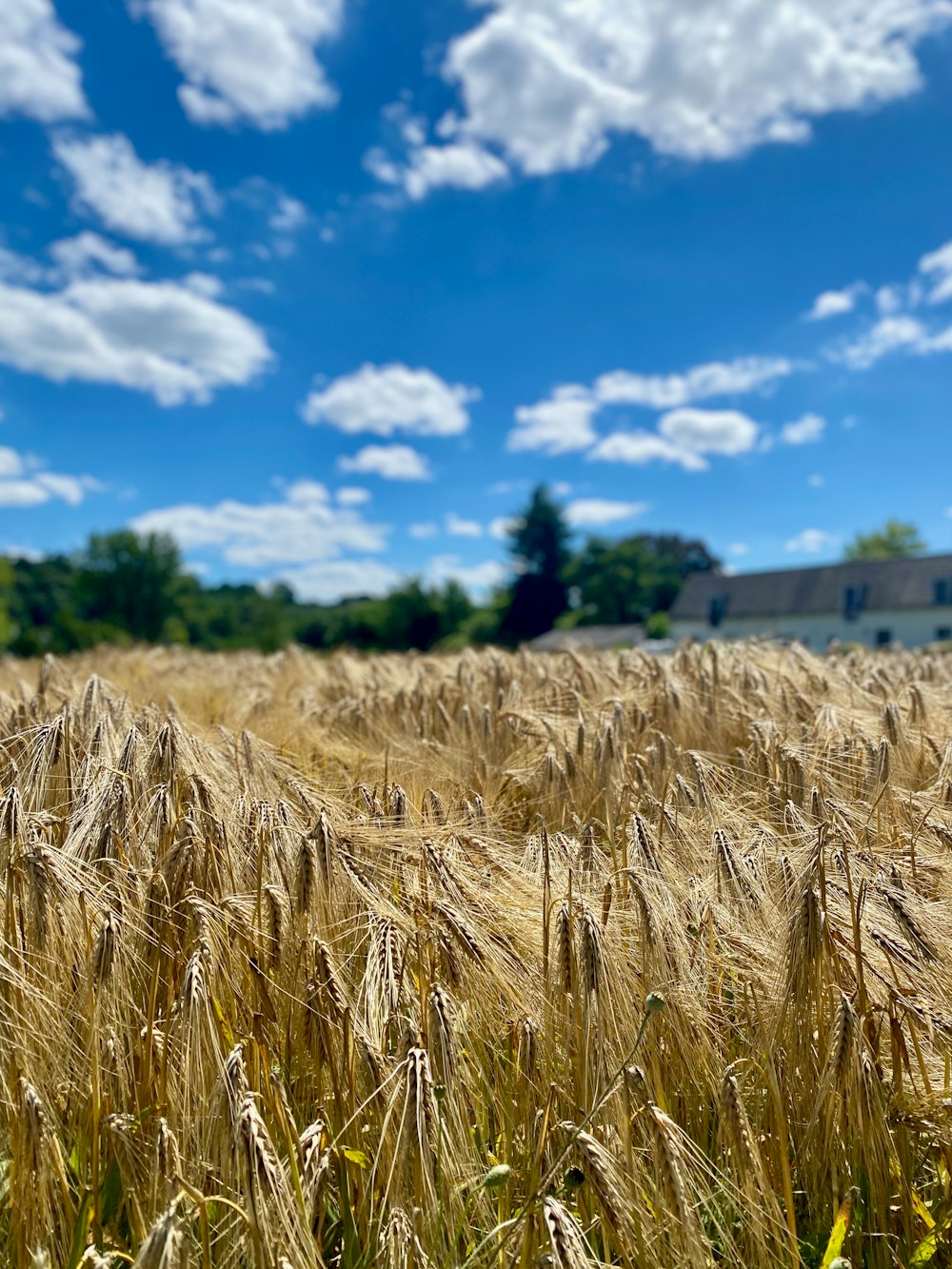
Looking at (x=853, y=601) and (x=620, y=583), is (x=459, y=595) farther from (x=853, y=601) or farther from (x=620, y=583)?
(x=853, y=601)

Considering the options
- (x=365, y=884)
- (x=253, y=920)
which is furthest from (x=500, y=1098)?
(x=253, y=920)

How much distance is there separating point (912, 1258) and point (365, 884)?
1.45 m

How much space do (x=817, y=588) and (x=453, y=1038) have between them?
5721 cm

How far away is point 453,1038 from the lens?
1.59 meters

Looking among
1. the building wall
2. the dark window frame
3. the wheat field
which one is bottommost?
the wheat field

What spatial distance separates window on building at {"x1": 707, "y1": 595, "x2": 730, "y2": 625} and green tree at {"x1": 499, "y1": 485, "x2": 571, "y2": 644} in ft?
50.8

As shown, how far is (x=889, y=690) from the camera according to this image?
4.92 m

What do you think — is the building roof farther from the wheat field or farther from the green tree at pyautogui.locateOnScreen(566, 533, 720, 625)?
the wheat field

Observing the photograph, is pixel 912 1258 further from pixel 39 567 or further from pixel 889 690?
pixel 39 567

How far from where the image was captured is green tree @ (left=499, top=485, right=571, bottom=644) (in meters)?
69.8

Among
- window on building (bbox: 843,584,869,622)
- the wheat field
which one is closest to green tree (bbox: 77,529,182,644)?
→ window on building (bbox: 843,584,869,622)

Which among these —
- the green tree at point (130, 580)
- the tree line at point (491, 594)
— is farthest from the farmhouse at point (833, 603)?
the green tree at point (130, 580)

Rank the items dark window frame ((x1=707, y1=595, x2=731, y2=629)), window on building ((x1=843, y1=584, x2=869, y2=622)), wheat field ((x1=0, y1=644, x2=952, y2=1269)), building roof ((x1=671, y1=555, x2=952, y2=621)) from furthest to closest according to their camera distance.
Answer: dark window frame ((x1=707, y1=595, x2=731, y2=629)), window on building ((x1=843, y1=584, x2=869, y2=622)), building roof ((x1=671, y1=555, x2=952, y2=621)), wheat field ((x1=0, y1=644, x2=952, y2=1269))

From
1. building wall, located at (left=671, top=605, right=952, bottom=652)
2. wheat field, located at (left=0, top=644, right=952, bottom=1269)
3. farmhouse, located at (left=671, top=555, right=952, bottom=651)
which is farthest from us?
farmhouse, located at (left=671, top=555, right=952, bottom=651)
